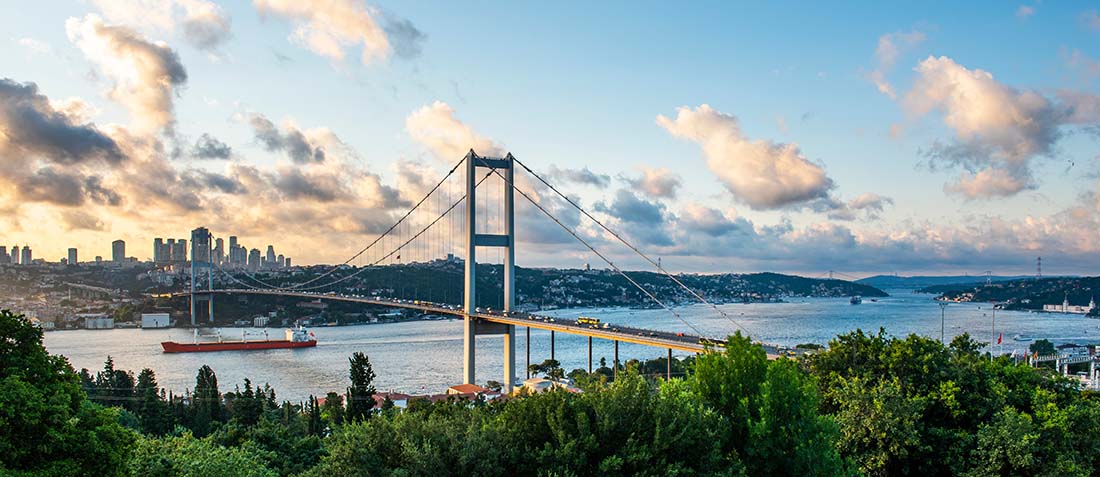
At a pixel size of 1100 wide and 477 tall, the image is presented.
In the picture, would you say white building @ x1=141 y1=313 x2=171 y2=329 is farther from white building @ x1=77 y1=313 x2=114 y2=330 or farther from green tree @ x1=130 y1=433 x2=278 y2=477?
green tree @ x1=130 y1=433 x2=278 y2=477

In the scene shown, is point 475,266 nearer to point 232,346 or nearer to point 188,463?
point 188,463

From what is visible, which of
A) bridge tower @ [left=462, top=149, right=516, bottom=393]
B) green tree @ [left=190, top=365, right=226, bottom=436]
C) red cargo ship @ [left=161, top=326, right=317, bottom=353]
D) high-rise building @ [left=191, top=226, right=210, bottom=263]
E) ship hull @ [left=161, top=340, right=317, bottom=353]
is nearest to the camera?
green tree @ [left=190, top=365, right=226, bottom=436]

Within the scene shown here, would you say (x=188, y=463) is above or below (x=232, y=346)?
above

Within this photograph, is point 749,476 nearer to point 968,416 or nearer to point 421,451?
point 421,451

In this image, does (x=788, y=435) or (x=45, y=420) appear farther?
(x=788, y=435)

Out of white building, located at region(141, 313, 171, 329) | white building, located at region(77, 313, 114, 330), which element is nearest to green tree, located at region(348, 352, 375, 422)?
white building, located at region(141, 313, 171, 329)

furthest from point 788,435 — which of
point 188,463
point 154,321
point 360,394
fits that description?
point 154,321

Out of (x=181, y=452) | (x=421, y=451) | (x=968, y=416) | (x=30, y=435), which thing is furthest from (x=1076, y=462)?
(x=30, y=435)
